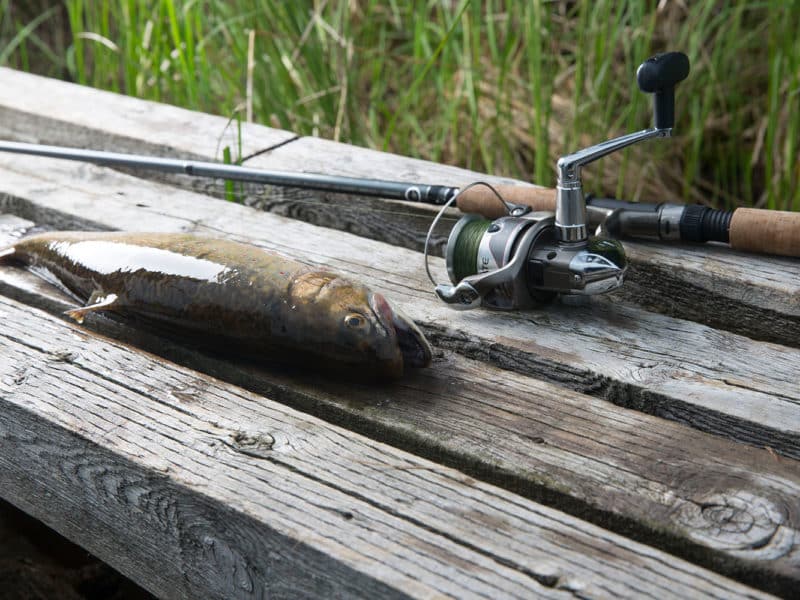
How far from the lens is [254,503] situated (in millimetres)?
1363

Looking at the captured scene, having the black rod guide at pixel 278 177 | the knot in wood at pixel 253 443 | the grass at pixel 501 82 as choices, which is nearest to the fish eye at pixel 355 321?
the knot in wood at pixel 253 443

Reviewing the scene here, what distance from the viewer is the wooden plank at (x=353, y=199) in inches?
77.6

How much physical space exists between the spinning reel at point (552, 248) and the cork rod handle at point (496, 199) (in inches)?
9.5

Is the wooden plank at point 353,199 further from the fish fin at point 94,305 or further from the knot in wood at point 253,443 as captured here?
the knot in wood at point 253,443

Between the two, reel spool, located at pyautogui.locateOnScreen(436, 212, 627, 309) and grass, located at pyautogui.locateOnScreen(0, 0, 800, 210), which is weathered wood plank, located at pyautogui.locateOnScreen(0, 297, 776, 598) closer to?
reel spool, located at pyautogui.locateOnScreen(436, 212, 627, 309)

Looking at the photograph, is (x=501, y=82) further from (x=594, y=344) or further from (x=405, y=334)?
(x=405, y=334)

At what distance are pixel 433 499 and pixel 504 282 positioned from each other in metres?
0.64

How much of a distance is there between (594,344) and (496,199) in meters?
0.55

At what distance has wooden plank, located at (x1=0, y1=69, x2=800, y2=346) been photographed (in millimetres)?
1972

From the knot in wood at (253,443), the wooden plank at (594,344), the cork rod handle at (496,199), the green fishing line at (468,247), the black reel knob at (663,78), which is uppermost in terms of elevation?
the black reel knob at (663,78)

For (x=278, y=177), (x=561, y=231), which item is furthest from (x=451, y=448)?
(x=278, y=177)

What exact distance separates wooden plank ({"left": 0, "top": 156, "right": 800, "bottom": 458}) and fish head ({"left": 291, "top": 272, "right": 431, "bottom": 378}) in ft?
0.66

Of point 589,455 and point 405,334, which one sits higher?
point 405,334

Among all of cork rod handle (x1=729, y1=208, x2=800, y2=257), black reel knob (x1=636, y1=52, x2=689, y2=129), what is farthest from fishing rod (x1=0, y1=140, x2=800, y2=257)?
black reel knob (x1=636, y1=52, x2=689, y2=129)
